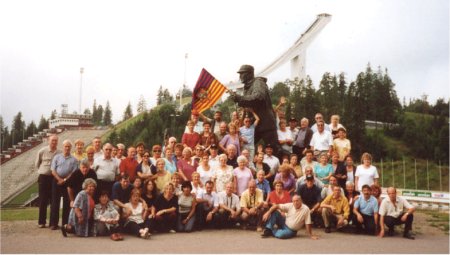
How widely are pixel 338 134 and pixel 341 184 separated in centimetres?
137

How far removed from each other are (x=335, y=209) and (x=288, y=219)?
1218mm

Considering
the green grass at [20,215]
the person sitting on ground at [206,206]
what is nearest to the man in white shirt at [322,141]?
the person sitting on ground at [206,206]

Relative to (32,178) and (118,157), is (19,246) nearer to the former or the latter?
(118,157)

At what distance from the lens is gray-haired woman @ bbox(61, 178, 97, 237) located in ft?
27.6

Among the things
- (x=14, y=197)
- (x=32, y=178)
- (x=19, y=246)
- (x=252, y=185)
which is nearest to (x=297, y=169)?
(x=252, y=185)

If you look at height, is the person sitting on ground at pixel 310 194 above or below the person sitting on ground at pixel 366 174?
below

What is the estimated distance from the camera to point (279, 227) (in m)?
8.93

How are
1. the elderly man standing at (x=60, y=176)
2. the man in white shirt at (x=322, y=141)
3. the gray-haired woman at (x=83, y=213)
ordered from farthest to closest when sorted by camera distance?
the man in white shirt at (x=322, y=141), the elderly man standing at (x=60, y=176), the gray-haired woman at (x=83, y=213)

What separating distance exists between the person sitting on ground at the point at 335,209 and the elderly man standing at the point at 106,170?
4288 mm

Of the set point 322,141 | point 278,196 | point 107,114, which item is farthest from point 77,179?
point 107,114

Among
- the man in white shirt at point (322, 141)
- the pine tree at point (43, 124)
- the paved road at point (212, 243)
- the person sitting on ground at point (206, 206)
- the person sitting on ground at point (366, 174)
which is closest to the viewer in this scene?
the paved road at point (212, 243)

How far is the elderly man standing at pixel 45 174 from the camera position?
9.33m

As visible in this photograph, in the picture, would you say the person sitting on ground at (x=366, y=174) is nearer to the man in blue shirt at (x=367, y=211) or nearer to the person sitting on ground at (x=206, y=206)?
the man in blue shirt at (x=367, y=211)

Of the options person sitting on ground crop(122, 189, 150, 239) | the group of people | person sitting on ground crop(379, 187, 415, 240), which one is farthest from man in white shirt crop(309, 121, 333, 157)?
person sitting on ground crop(122, 189, 150, 239)
